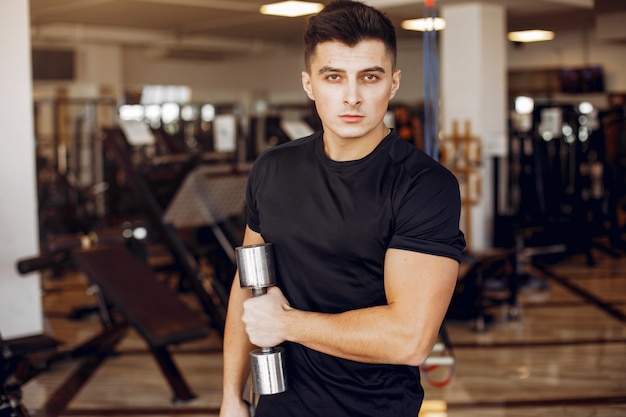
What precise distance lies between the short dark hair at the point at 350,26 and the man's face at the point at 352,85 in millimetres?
11

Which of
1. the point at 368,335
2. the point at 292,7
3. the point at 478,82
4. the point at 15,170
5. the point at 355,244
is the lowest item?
the point at 368,335

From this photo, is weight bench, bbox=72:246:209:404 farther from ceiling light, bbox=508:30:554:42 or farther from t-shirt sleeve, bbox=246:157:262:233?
ceiling light, bbox=508:30:554:42

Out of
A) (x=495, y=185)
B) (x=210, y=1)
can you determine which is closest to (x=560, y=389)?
(x=495, y=185)

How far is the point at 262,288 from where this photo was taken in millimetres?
1377

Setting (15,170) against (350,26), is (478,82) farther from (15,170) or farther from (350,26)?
(350,26)

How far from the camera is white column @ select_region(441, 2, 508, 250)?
810 centimetres

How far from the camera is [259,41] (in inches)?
526

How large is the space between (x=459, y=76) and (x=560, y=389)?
4.64 meters

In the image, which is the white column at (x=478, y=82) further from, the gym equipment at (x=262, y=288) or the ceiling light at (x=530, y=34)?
the gym equipment at (x=262, y=288)

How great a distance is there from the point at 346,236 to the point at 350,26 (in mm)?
334

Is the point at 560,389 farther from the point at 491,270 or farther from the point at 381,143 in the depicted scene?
the point at 381,143

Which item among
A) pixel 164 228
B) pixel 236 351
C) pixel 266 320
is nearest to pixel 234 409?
pixel 236 351

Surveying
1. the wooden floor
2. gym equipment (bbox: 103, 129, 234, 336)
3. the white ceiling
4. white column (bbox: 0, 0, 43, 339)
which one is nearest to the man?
the wooden floor

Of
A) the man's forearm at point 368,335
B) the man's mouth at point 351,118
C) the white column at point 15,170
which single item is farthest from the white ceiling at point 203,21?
the man's forearm at point 368,335
